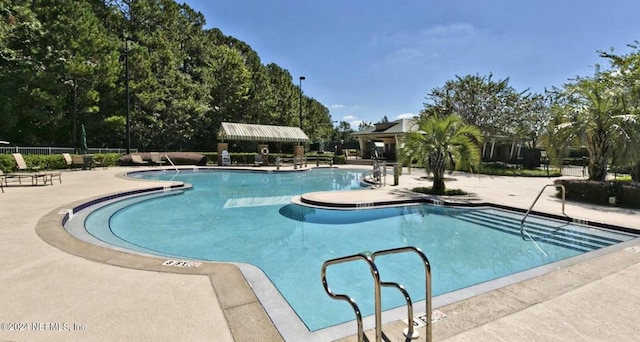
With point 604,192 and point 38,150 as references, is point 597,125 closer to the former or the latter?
point 604,192

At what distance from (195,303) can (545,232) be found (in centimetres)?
715

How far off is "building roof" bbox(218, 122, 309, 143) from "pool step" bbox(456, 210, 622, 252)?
66.5 feet

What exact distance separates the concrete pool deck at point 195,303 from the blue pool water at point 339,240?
3.08ft

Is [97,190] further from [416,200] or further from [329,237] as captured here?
[416,200]

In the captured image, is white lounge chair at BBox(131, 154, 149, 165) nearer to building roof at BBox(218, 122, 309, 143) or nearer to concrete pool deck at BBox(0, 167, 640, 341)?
building roof at BBox(218, 122, 309, 143)

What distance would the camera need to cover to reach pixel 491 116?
862 inches

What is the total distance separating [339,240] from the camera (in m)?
6.45

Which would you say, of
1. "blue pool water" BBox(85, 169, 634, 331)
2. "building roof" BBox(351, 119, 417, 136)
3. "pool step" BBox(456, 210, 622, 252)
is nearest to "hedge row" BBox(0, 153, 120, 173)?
"blue pool water" BBox(85, 169, 634, 331)

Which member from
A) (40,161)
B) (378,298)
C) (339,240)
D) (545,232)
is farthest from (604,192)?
(40,161)

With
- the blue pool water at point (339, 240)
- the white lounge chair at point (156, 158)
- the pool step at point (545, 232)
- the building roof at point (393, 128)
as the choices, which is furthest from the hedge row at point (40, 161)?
the building roof at point (393, 128)

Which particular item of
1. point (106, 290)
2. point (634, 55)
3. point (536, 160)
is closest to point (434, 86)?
point (536, 160)

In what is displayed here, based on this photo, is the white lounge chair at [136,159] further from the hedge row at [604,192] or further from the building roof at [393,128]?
the hedge row at [604,192]

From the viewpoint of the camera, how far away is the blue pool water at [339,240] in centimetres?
438

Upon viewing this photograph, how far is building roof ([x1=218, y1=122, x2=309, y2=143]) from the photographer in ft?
82.1
